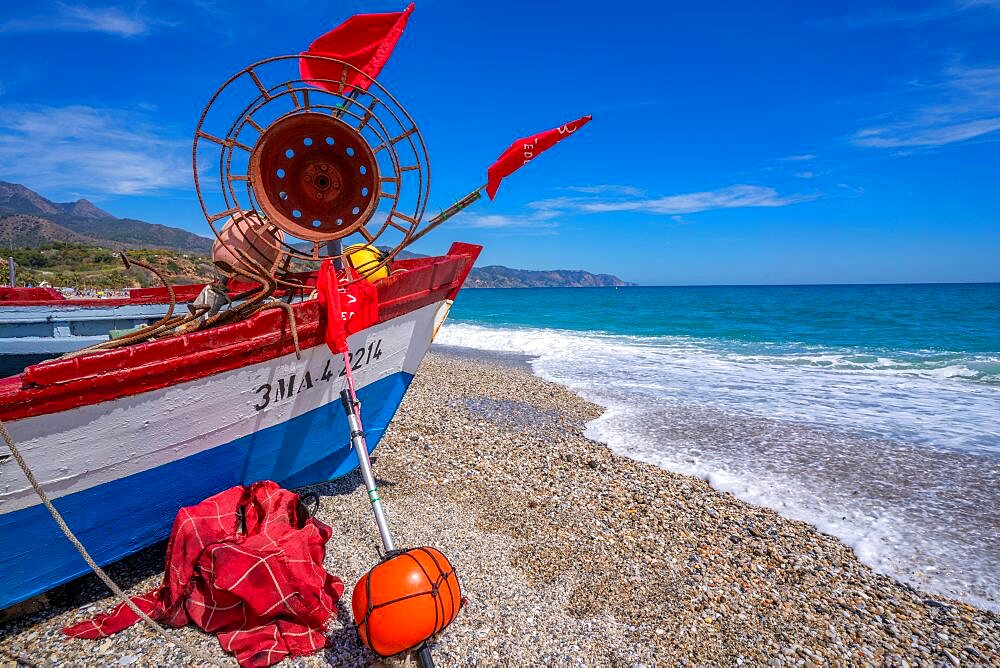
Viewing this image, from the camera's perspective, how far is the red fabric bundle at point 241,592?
3152 millimetres

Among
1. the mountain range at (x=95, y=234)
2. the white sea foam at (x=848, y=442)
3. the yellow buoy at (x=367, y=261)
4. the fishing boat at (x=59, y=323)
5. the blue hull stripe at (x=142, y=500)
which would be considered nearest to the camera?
the blue hull stripe at (x=142, y=500)

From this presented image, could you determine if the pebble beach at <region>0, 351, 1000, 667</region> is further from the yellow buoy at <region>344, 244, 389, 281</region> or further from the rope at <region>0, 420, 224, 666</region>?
the yellow buoy at <region>344, 244, 389, 281</region>

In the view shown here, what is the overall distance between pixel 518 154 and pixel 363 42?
1713mm

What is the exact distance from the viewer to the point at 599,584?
13.7ft

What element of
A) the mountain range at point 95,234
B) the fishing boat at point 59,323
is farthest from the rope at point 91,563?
the mountain range at point 95,234

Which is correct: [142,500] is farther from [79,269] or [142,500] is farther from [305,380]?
[79,269]

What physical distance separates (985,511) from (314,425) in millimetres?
7774

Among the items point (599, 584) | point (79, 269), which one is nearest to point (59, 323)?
point (599, 584)

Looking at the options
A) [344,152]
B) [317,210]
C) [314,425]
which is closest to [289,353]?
[314,425]

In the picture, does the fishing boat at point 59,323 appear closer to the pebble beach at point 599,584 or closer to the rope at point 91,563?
the rope at point 91,563

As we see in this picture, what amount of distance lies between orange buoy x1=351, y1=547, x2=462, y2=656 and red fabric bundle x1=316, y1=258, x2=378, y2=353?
5.96 feet

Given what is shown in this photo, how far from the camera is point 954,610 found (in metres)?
4.19

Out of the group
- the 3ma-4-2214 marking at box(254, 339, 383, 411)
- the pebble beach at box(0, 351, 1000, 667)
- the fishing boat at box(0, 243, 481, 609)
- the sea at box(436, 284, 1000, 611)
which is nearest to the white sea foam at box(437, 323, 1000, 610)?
the sea at box(436, 284, 1000, 611)

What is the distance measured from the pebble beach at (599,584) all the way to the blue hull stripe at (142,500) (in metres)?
0.47
